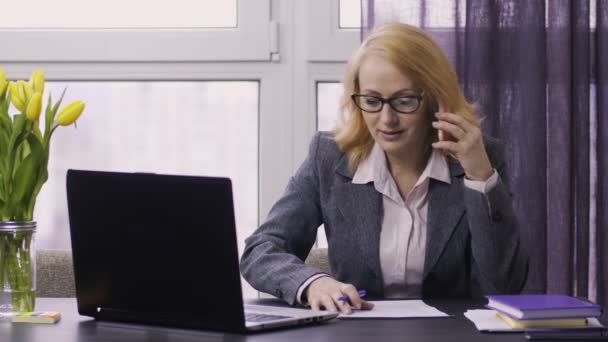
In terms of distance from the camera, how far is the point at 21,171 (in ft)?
5.03

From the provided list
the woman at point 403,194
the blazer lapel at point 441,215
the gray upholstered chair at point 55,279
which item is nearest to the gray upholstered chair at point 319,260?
the woman at point 403,194

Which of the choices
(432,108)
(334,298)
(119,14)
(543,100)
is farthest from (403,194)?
(119,14)

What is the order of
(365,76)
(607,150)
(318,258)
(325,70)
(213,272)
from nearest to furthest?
(213,272), (365,76), (318,258), (607,150), (325,70)

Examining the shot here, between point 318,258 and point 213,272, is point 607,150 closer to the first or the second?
point 318,258

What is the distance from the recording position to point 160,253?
54.6 inches

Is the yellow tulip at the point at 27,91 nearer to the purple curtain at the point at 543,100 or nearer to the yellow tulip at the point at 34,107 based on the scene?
the yellow tulip at the point at 34,107

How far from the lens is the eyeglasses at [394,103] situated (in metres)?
1.91

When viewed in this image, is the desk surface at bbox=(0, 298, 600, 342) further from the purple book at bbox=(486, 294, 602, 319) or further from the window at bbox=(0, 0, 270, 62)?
the window at bbox=(0, 0, 270, 62)

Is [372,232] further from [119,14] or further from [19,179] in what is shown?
[119,14]

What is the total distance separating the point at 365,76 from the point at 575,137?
2.76 feet

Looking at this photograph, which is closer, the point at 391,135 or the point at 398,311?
the point at 398,311

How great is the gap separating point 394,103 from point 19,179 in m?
0.80

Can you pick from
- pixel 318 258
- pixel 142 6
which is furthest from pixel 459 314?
pixel 142 6

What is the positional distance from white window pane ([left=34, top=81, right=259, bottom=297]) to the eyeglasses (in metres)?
0.90
